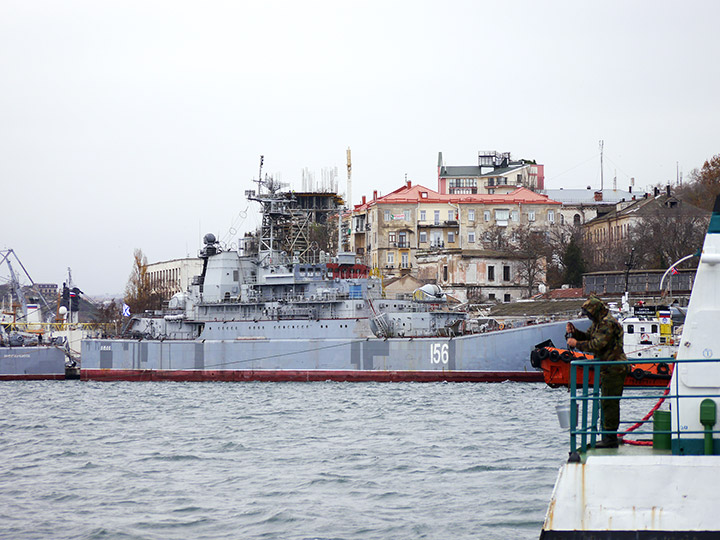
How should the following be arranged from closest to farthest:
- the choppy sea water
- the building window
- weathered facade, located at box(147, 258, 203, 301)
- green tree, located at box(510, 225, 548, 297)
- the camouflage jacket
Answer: the camouflage jacket < the choppy sea water < green tree, located at box(510, 225, 548, 297) < the building window < weathered facade, located at box(147, 258, 203, 301)

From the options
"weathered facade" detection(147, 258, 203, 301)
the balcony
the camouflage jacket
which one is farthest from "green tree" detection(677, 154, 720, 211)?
the camouflage jacket

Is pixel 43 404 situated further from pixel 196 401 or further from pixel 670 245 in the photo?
pixel 670 245

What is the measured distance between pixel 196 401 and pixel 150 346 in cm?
1806

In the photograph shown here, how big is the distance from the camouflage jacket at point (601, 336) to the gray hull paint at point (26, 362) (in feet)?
161

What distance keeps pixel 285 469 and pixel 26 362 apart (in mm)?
39541

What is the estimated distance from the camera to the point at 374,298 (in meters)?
48.6

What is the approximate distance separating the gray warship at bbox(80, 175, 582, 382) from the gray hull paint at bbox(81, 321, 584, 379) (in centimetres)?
5

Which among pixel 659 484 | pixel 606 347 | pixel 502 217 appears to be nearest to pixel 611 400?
pixel 606 347

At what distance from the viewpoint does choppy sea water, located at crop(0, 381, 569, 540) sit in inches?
533

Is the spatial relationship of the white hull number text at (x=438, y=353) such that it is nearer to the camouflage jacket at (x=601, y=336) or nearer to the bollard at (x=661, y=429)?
the camouflage jacket at (x=601, y=336)

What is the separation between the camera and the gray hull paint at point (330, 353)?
44188 millimetres

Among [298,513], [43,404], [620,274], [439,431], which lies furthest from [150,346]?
[298,513]

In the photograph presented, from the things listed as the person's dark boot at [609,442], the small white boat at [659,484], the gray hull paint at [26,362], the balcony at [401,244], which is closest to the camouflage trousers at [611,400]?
the person's dark boot at [609,442]

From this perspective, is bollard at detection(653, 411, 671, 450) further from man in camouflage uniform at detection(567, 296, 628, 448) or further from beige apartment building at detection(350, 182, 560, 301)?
beige apartment building at detection(350, 182, 560, 301)
